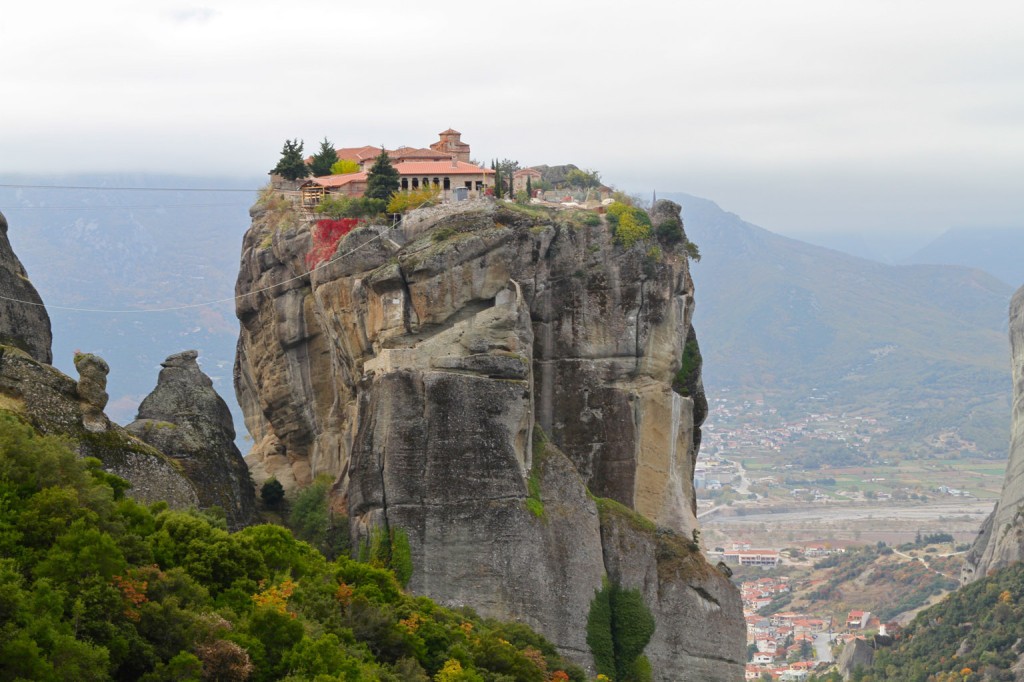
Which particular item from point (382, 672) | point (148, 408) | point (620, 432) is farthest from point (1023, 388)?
point (382, 672)

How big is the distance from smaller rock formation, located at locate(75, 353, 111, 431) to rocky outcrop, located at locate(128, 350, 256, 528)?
31.1ft

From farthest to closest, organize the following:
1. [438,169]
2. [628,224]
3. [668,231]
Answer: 1. [438,169]
2. [668,231]
3. [628,224]

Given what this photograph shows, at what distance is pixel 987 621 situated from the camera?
11300cm

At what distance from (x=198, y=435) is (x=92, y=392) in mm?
12461

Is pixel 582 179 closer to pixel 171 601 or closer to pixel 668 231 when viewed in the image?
pixel 668 231

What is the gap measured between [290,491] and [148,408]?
7031 millimetres

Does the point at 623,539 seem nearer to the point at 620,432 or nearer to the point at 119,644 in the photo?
the point at 620,432

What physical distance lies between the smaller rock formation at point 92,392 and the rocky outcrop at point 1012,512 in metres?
76.9

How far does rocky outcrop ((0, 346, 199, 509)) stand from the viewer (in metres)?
54.6

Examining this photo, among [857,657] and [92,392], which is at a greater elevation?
[92,392]

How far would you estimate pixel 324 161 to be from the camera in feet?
271

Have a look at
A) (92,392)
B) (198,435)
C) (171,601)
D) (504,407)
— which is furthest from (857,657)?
(171,601)

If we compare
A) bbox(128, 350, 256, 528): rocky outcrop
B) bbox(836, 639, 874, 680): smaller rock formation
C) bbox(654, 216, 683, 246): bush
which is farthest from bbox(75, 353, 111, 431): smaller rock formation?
bbox(836, 639, 874, 680): smaller rock formation

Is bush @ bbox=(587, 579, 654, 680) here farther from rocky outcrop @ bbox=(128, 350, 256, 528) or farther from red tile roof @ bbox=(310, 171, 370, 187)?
red tile roof @ bbox=(310, 171, 370, 187)
